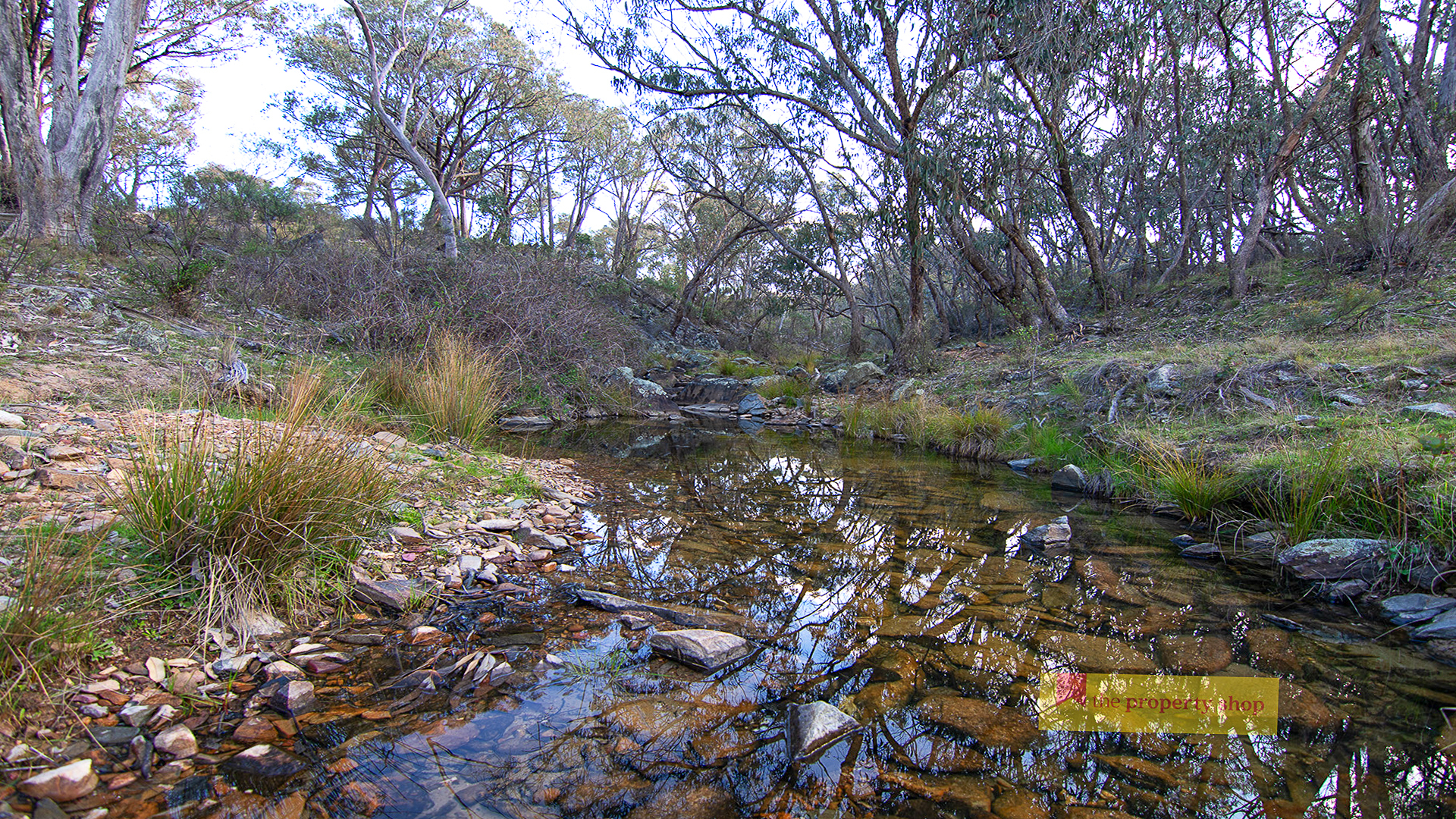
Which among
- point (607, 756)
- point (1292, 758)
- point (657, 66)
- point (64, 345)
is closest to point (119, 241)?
point (64, 345)

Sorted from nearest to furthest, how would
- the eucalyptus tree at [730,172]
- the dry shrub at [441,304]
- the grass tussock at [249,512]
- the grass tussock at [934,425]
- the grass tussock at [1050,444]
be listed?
the grass tussock at [249,512], the grass tussock at [1050,444], the grass tussock at [934,425], the dry shrub at [441,304], the eucalyptus tree at [730,172]

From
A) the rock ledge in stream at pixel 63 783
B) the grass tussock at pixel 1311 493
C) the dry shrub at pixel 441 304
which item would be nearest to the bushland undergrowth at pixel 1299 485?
the grass tussock at pixel 1311 493

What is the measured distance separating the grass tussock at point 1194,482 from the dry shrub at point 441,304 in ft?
21.2

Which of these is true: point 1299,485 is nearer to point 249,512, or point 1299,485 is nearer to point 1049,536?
point 1049,536

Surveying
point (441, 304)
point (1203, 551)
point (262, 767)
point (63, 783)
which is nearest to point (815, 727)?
point (262, 767)

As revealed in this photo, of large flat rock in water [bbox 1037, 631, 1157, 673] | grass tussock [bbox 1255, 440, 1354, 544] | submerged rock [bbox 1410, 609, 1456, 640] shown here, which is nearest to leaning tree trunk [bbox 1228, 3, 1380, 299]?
grass tussock [bbox 1255, 440, 1354, 544]

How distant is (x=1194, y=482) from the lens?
3.96 m

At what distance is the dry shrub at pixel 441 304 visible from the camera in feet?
25.2

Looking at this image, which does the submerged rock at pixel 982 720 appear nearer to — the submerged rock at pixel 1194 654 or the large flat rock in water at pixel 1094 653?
the large flat rock in water at pixel 1094 653

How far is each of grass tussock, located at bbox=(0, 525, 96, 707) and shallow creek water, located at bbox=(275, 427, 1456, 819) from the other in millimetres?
615

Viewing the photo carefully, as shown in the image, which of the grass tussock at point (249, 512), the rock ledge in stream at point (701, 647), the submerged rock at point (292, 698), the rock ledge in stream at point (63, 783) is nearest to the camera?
the rock ledge in stream at point (63, 783)

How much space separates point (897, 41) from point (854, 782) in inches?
446

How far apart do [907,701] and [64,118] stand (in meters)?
12.7

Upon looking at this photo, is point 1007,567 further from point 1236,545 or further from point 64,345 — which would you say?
point 64,345
